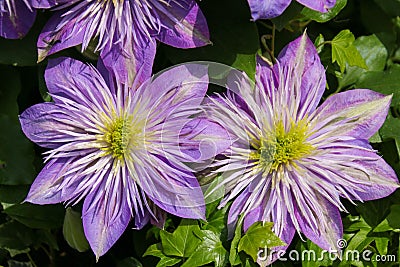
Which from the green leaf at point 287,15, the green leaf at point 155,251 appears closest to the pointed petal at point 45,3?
the green leaf at point 287,15

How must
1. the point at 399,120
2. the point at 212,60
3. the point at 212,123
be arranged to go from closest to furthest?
the point at 212,123 → the point at 212,60 → the point at 399,120

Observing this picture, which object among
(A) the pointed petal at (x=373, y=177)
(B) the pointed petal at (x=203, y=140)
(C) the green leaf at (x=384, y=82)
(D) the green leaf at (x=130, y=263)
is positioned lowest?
(D) the green leaf at (x=130, y=263)

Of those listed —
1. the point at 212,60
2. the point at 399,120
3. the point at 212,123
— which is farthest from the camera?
the point at 399,120

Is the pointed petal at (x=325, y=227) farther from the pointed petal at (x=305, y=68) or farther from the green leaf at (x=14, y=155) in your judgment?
the green leaf at (x=14, y=155)

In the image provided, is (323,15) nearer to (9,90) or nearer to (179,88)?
(179,88)

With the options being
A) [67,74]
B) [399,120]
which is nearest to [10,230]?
[67,74]

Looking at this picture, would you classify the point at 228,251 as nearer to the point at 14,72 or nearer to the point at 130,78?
the point at 130,78
